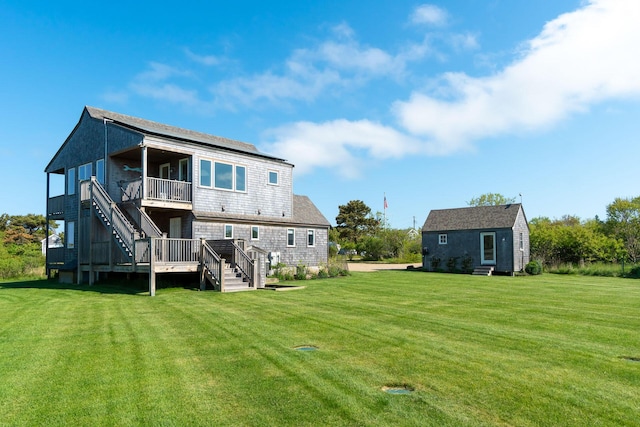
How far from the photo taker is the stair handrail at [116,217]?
17.8 m

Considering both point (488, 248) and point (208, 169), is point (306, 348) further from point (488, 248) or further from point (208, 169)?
point (488, 248)

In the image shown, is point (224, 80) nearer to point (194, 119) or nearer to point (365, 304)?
point (194, 119)

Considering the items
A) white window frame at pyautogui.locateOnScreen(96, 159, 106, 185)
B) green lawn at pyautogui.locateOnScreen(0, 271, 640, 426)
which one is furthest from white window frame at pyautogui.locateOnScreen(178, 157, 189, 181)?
green lawn at pyautogui.locateOnScreen(0, 271, 640, 426)

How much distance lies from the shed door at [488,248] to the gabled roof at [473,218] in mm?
679

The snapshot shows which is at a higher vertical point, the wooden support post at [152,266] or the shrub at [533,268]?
the wooden support post at [152,266]

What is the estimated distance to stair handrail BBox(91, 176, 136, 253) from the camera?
17.8m

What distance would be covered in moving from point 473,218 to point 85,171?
2561 centimetres

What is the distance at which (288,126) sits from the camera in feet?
93.1

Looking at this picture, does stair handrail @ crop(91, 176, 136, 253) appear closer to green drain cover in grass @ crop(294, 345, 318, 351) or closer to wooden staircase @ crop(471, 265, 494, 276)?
green drain cover in grass @ crop(294, 345, 318, 351)

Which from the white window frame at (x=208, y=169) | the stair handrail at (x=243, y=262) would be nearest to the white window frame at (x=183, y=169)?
the white window frame at (x=208, y=169)

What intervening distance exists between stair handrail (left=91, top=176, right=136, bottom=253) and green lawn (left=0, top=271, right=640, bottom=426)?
553cm

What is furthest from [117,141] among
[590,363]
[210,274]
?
[590,363]

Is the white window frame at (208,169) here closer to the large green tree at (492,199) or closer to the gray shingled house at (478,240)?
the gray shingled house at (478,240)

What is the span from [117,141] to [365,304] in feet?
51.4
